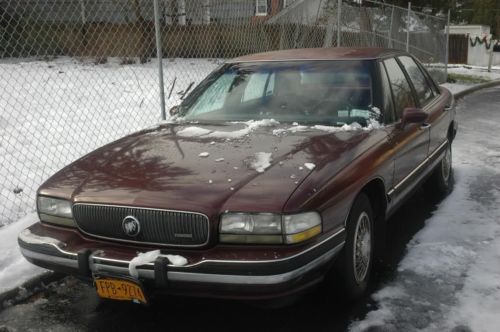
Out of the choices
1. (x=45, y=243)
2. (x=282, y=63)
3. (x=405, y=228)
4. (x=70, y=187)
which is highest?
(x=282, y=63)

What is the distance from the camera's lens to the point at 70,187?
318 cm

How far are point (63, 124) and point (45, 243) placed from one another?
16.7 ft

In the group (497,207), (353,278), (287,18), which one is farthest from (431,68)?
(353,278)

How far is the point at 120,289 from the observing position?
111 inches

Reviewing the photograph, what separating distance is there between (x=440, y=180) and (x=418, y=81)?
1094 millimetres

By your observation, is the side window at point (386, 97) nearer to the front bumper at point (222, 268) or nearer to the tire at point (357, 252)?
the tire at point (357, 252)

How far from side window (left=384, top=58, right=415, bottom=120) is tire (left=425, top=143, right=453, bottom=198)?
1067 millimetres

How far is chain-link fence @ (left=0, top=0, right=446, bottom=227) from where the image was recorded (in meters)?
6.79

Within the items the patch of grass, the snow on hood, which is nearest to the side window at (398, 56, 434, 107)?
the snow on hood

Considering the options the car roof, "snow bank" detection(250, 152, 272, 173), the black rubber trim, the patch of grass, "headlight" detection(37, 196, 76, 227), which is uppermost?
the car roof

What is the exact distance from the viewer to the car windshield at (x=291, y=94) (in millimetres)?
3984

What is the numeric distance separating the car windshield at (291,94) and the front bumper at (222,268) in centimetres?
132

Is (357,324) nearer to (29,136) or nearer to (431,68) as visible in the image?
(29,136)

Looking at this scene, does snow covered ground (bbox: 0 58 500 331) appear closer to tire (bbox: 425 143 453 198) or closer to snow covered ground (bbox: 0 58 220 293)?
snow covered ground (bbox: 0 58 220 293)
